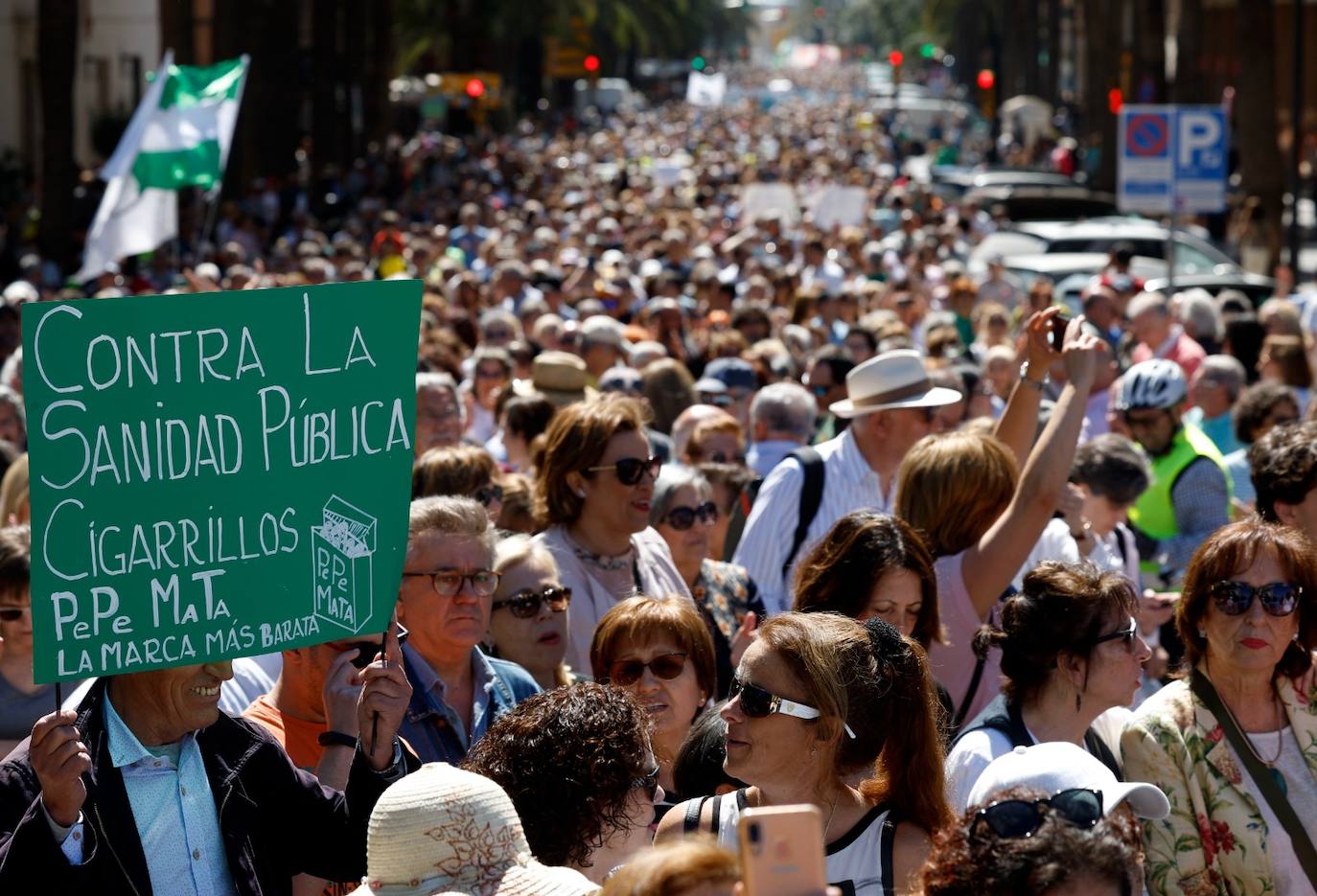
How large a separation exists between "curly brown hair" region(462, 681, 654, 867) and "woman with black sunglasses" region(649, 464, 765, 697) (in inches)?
75.9

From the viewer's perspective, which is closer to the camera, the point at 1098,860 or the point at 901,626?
the point at 1098,860

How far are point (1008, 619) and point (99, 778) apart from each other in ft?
6.80

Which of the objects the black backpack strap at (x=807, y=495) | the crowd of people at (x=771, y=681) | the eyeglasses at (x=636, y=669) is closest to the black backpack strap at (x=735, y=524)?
the crowd of people at (x=771, y=681)

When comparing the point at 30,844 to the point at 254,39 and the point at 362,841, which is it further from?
the point at 254,39

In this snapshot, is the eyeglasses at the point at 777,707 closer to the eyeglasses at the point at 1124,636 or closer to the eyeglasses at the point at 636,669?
the eyeglasses at the point at 1124,636

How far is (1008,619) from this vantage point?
465 centimetres

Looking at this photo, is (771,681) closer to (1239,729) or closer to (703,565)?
(1239,729)

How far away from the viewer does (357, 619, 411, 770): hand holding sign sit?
3.99 meters

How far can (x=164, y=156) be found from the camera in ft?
53.5

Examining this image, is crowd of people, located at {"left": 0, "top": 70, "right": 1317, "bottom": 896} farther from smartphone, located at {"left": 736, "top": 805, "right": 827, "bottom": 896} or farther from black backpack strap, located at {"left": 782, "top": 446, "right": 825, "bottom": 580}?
smartphone, located at {"left": 736, "top": 805, "right": 827, "bottom": 896}

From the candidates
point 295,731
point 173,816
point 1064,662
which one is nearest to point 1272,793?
point 1064,662

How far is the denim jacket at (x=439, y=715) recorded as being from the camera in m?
4.88

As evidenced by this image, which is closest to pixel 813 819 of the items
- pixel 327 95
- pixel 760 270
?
pixel 760 270

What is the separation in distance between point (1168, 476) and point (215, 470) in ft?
16.3
